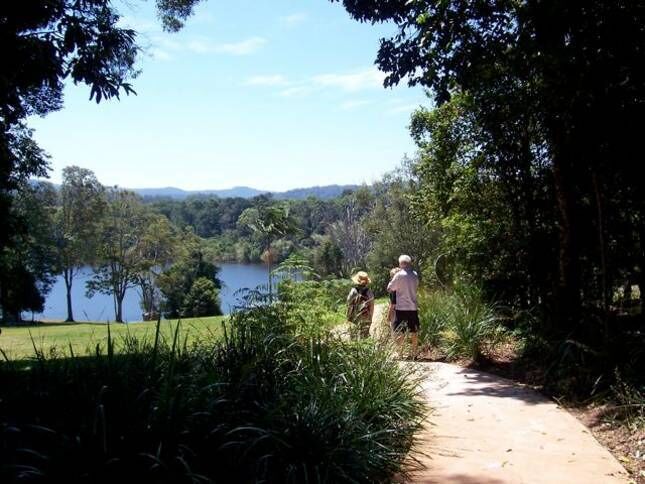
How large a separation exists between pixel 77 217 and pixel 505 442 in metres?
52.6

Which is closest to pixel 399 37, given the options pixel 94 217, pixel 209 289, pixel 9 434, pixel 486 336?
pixel 486 336

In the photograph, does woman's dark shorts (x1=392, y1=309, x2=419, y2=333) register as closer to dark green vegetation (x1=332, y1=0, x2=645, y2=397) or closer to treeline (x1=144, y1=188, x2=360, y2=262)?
dark green vegetation (x1=332, y1=0, x2=645, y2=397)

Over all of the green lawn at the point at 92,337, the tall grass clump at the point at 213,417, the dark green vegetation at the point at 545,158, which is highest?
the dark green vegetation at the point at 545,158

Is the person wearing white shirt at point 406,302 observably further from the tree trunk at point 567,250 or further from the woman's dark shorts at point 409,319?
the tree trunk at point 567,250

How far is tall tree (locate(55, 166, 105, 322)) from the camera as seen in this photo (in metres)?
51.4

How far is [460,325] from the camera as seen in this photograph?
28.6 feet

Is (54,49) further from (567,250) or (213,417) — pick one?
(567,250)

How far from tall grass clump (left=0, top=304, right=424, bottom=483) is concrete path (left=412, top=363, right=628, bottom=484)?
386 millimetres

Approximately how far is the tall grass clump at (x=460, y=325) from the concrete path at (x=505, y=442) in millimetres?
1464

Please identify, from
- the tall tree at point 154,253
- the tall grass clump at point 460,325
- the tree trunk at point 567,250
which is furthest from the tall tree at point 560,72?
the tall tree at point 154,253

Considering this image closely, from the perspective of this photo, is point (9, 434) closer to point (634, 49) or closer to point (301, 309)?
point (301, 309)

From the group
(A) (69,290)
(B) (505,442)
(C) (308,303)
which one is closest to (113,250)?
(A) (69,290)

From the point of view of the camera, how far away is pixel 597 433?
17.9 feet

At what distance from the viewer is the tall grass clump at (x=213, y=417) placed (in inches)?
130
